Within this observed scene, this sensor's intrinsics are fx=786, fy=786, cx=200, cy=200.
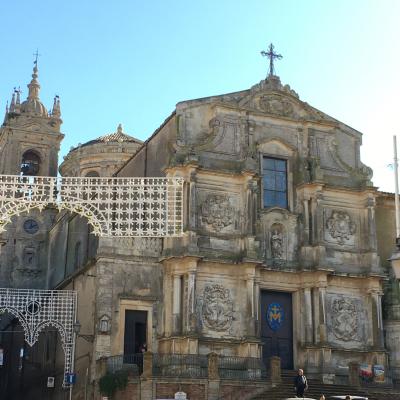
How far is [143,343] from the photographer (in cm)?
2927

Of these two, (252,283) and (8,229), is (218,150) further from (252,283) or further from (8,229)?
(8,229)

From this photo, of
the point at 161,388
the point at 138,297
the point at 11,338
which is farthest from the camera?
the point at 11,338

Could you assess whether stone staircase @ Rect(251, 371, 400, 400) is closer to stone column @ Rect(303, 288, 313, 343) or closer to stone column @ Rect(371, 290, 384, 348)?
stone column @ Rect(303, 288, 313, 343)

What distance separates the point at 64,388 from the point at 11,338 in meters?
13.4

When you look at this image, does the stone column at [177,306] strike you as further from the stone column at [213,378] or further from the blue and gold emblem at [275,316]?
the blue and gold emblem at [275,316]

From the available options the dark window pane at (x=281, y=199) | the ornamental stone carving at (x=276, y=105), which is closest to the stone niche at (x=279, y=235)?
the dark window pane at (x=281, y=199)

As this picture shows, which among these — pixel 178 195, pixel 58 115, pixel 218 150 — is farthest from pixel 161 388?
pixel 58 115

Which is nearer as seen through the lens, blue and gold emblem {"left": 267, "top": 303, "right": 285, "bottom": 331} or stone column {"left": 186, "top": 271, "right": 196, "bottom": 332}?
stone column {"left": 186, "top": 271, "right": 196, "bottom": 332}

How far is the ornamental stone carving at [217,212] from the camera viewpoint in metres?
30.6

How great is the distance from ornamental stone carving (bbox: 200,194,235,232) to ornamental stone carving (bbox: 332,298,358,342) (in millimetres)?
5603

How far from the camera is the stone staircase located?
26.8 m

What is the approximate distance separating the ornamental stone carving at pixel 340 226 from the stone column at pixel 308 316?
110 inches

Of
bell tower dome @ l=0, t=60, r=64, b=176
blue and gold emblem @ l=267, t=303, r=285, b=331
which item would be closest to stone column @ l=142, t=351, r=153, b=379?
blue and gold emblem @ l=267, t=303, r=285, b=331

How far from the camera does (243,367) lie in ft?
94.3
